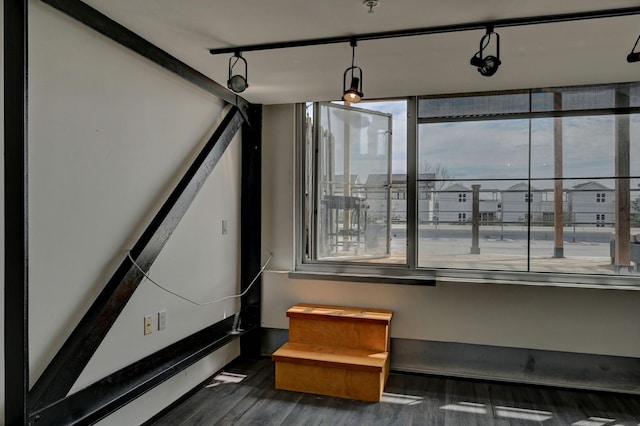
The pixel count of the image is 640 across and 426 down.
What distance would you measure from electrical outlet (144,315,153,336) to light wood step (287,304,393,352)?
1209mm

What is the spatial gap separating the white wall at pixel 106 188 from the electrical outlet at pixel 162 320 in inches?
1.7

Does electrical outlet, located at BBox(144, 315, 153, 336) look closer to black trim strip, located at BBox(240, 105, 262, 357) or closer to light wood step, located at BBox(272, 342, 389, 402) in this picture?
light wood step, located at BBox(272, 342, 389, 402)

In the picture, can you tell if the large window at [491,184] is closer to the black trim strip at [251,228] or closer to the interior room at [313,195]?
the interior room at [313,195]

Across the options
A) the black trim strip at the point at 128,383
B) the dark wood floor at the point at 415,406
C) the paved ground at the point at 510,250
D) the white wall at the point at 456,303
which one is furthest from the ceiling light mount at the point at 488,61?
the black trim strip at the point at 128,383

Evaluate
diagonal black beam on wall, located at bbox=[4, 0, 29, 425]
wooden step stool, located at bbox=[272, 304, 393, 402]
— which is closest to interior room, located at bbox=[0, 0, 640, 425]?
diagonal black beam on wall, located at bbox=[4, 0, 29, 425]

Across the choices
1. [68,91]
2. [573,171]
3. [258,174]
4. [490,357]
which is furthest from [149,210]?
[573,171]

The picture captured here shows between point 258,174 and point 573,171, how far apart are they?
2.65 meters

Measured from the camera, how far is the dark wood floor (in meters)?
2.76

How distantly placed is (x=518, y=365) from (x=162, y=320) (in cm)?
271

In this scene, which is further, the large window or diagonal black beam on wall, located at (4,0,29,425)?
the large window

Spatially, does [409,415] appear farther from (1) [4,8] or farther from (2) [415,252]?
(1) [4,8]

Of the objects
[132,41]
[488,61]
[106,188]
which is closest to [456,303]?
[488,61]

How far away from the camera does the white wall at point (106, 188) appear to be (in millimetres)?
1856

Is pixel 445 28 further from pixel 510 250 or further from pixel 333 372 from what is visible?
pixel 333 372
